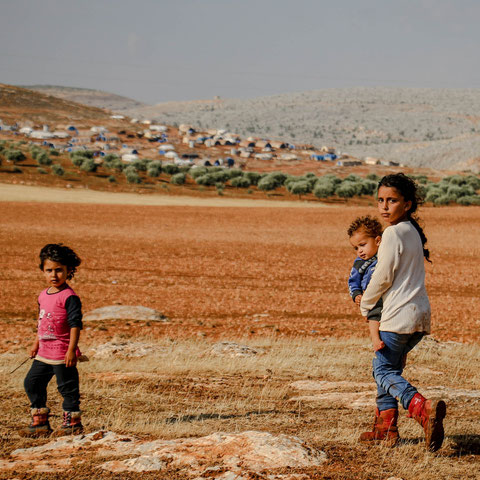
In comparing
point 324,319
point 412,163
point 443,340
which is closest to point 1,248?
point 324,319

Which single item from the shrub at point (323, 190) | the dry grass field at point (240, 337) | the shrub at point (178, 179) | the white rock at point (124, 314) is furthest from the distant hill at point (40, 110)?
the white rock at point (124, 314)

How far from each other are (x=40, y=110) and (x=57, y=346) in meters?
174

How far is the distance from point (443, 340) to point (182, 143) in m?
136

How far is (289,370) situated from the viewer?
31.4ft

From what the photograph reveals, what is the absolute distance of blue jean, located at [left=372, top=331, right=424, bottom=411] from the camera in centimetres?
523

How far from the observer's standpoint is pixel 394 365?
538 centimetres

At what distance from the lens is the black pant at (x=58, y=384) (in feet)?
19.4

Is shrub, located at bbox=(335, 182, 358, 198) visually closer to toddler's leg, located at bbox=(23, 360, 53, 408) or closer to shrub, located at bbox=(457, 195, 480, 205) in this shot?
shrub, located at bbox=(457, 195, 480, 205)

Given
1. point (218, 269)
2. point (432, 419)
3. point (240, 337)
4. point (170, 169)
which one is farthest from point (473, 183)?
point (432, 419)

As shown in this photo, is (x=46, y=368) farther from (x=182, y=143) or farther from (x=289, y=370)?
(x=182, y=143)

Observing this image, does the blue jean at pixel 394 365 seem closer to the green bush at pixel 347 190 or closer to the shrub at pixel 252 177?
the green bush at pixel 347 190

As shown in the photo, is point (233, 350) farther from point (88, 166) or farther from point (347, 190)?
point (88, 166)

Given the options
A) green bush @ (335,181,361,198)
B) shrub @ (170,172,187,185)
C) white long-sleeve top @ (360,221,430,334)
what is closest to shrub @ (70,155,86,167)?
shrub @ (170,172,187,185)

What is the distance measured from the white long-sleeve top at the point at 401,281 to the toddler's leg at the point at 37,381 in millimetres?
3059
